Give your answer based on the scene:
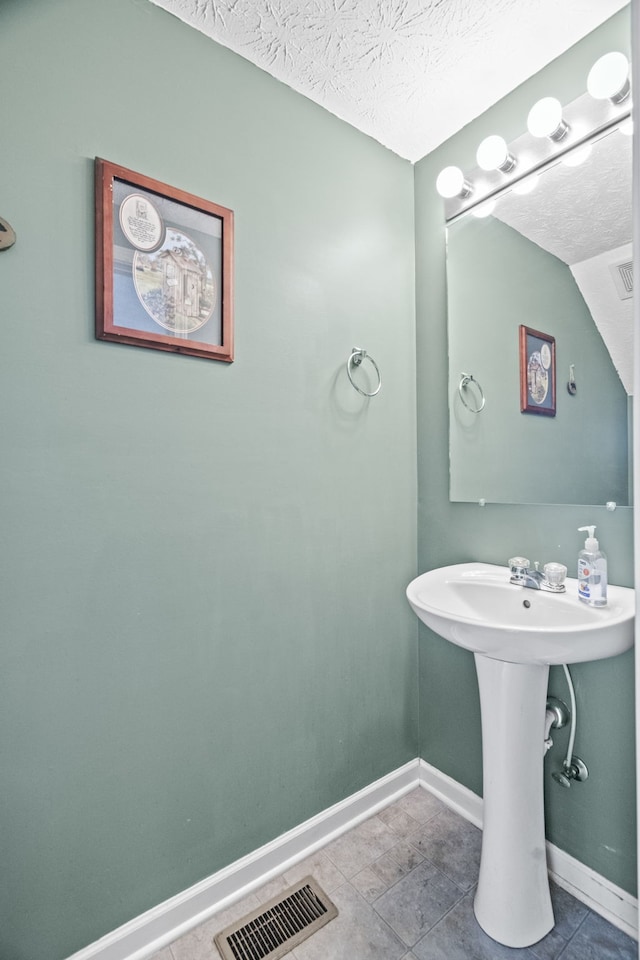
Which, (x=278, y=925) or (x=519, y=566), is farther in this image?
(x=519, y=566)

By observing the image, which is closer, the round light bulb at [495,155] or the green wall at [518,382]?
the green wall at [518,382]

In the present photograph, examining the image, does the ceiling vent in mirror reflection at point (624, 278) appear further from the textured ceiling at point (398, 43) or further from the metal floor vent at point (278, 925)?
the metal floor vent at point (278, 925)

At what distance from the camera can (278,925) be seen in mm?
1204

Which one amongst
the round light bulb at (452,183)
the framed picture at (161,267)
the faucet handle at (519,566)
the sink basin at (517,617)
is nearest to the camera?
the sink basin at (517,617)

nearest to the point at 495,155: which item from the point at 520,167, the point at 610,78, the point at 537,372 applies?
the point at 520,167

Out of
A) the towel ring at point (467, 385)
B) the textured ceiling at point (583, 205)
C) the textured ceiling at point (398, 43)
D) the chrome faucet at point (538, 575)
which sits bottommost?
the chrome faucet at point (538, 575)

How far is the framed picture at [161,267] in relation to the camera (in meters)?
1.06

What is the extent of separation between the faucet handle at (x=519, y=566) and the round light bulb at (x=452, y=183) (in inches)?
49.1

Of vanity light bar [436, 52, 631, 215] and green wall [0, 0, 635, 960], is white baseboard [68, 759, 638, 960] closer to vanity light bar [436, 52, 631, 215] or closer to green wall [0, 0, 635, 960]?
green wall [0, 0, 635, 960]

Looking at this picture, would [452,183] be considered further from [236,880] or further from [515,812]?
[236,880]

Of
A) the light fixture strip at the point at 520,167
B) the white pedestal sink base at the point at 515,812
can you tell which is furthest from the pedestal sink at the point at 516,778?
the light fixture strip at the point at 520,167

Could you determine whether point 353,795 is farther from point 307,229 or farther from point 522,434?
point 307,229

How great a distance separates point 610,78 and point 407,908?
90.6 inches

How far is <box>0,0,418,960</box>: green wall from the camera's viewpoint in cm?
99
